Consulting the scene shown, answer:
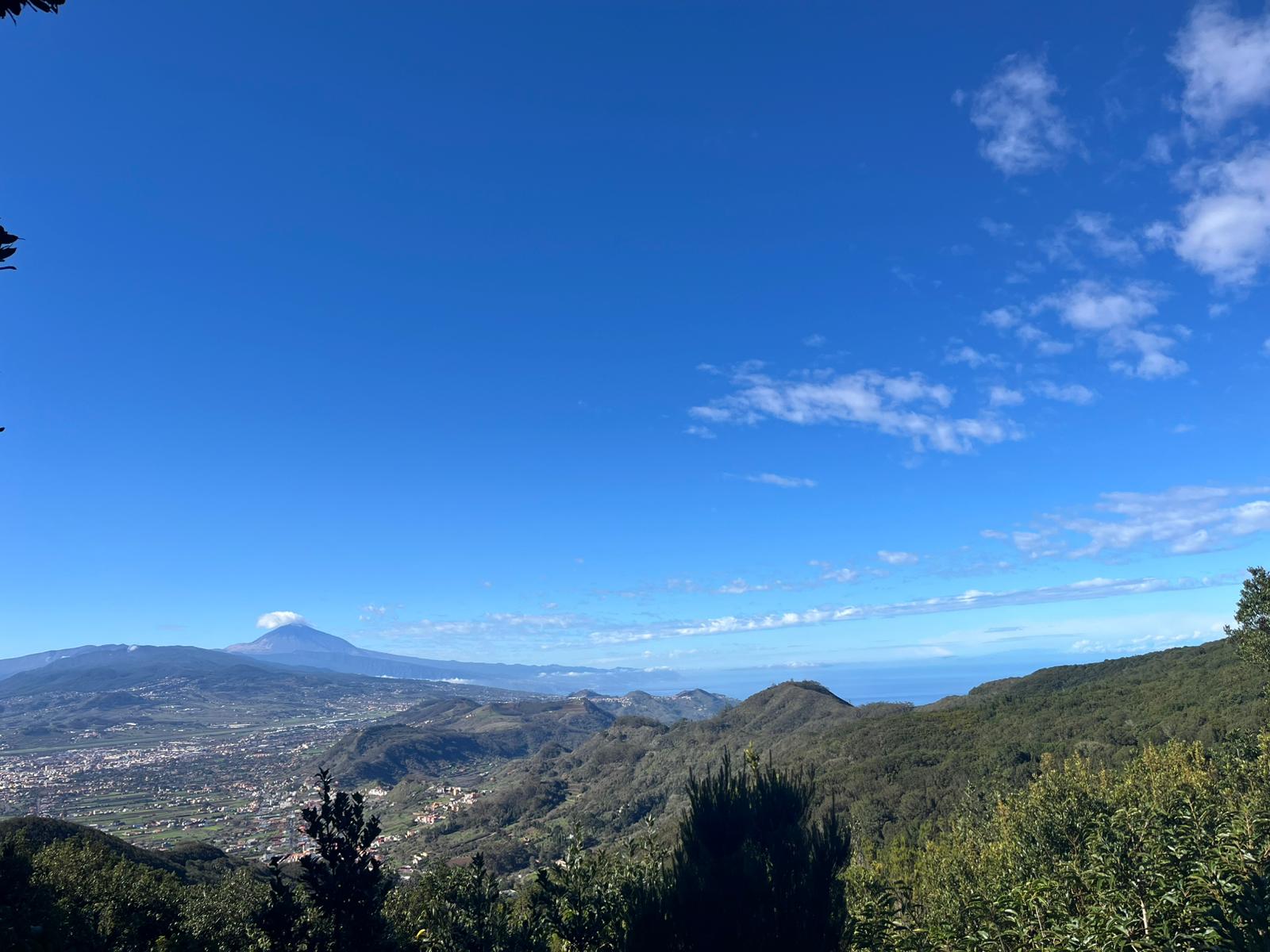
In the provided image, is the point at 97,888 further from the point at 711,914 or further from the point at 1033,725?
the point at 1033,725

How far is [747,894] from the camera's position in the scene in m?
18.4

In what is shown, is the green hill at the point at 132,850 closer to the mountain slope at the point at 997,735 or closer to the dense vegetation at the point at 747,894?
the dense vegetation at the point at 747,894

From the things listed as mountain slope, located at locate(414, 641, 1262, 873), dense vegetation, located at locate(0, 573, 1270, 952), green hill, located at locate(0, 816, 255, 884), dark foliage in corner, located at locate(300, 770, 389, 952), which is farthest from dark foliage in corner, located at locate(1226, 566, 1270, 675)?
green hill, located at locate(0, 816, 255, 884)

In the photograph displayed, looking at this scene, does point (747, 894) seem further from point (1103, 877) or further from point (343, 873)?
point (1103, 877)

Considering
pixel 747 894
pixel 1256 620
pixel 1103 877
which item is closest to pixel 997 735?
pixel 1256 620

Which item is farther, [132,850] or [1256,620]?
[132,850]

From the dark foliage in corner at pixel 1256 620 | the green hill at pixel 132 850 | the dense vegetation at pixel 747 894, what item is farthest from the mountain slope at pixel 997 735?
the green hill at pixel 132 850

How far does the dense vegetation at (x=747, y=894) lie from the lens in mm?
17281

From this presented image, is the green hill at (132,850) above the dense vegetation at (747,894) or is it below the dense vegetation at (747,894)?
below

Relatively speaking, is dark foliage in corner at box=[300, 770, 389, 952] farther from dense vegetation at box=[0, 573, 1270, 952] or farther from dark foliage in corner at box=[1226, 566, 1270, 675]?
dark foliage in corner at box=[1226, 566, 1270, 675]

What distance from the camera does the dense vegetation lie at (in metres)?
17.3

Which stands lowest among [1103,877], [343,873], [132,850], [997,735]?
[132,850]

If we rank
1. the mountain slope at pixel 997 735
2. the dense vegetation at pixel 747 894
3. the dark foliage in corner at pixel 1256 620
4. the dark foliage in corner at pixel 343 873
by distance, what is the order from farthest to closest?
the mountain slope at pixel 997 735 → the dark foliage in corner at pixel 1256 620 → the dense vegetation at pixel 747 894 → the dark foliage in corner at pixel 343 873

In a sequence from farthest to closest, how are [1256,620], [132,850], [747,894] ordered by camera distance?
[132,850] < [1256,620] < [747,894]
